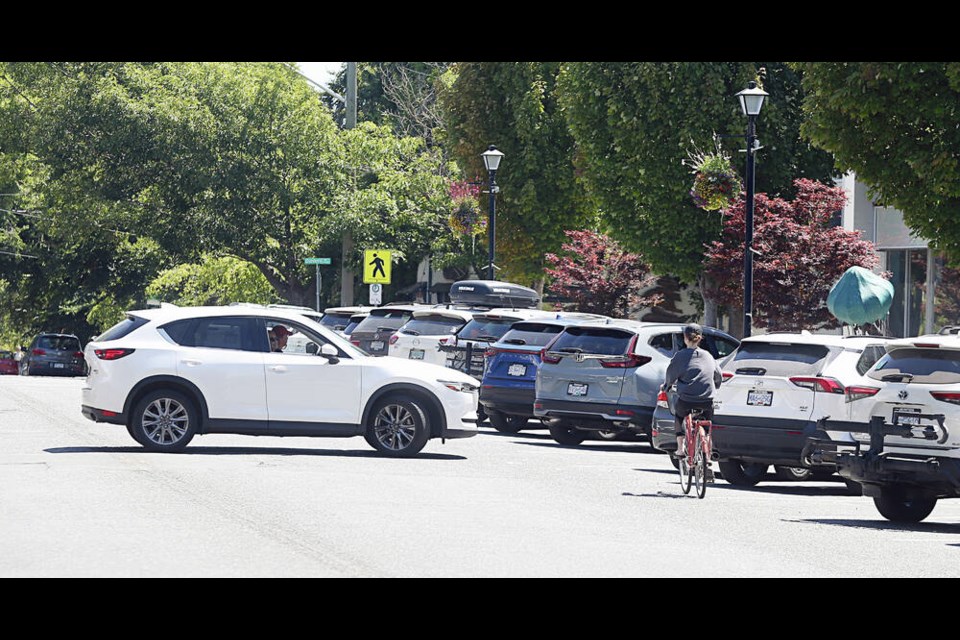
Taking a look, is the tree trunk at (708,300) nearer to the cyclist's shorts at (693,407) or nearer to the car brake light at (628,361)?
the car brake light at (628,361)

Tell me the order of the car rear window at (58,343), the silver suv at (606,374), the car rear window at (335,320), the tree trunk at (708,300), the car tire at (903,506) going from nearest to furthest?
the car tire at (903,506)
the silver suv at (606,374)
the car rear window at (335,320)
the tree trunk at (708,300)
the car rear window at (58,343)

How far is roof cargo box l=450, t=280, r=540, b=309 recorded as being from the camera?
1184 inches

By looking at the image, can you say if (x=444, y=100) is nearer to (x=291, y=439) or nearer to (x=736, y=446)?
(x=291, y=439)

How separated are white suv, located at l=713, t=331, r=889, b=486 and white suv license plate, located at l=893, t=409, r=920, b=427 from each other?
2.27 metres

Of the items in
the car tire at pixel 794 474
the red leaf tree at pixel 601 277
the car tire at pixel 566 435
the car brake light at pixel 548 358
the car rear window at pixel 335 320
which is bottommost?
the car tire at pixel 794 474

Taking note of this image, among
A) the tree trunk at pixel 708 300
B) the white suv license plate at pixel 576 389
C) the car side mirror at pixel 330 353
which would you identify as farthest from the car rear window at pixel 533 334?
the tree trunk at pixel 708 300

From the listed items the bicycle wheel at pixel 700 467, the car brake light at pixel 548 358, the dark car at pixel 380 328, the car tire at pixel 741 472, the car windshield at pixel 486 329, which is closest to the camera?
the bicycle wheel at pixel 700 467

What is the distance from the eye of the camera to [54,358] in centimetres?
5828

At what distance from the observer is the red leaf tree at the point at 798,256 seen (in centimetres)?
3044

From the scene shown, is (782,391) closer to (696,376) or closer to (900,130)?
(696,376)

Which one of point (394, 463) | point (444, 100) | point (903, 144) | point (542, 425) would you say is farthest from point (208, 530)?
point (444, 100)

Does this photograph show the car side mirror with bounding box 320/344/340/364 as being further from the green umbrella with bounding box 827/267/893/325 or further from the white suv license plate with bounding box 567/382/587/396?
the green umbrella with bounding box 827/267/893/325

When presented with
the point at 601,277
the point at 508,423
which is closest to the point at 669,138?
the point at 601,277

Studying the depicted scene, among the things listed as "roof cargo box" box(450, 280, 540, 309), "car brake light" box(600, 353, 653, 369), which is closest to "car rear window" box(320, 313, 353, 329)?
"roof cargo box" box(450, 280, 540, 309)
